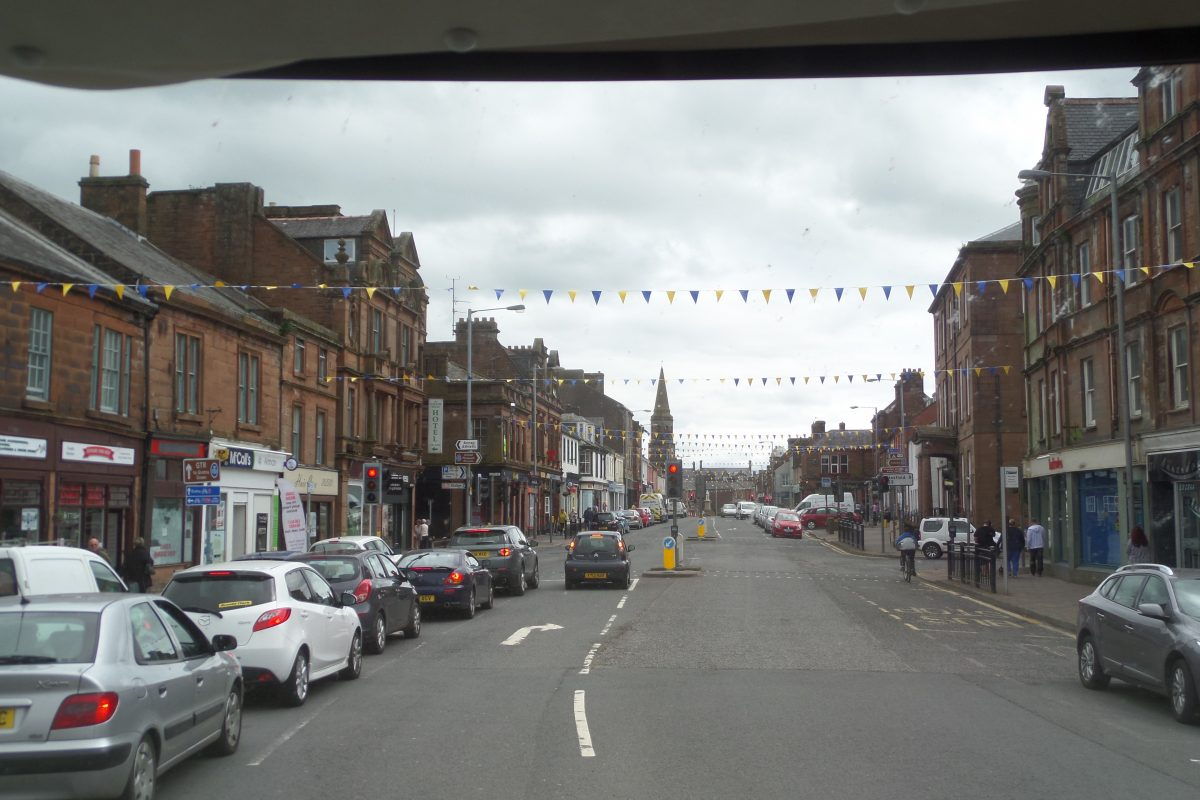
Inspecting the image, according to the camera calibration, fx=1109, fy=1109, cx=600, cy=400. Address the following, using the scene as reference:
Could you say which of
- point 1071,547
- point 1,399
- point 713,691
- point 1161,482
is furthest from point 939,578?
point 1,399

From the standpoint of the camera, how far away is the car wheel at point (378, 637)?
52.8 ft

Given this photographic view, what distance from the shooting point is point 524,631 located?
19000 millimetres

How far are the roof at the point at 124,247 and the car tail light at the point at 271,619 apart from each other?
1529 centimetres

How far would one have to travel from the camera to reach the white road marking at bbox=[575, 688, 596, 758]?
9227mm

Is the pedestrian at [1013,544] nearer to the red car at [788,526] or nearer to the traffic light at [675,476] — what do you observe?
the traffic light at [675,476]

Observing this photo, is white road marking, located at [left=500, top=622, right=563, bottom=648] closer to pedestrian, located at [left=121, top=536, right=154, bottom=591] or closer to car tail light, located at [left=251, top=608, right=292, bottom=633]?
car tail light, located at [left=251, top=608, right=292, bottom=633]

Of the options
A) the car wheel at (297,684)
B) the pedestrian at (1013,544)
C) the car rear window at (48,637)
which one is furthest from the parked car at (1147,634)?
the pedestrian at (1013,544)

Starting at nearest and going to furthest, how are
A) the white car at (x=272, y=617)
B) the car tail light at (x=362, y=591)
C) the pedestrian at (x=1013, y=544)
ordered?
the white car at (x=272, y=617) < the car tail light at (x=362, y=591) < the pedestrian at (x=1013, y=544)

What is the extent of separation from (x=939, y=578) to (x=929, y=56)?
31.4m

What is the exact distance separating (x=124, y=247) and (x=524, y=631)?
19112mm

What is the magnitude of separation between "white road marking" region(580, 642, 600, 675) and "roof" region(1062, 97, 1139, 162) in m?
24.2

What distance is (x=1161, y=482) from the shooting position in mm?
25969

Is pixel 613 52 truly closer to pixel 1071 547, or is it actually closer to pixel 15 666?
pixel 15 666

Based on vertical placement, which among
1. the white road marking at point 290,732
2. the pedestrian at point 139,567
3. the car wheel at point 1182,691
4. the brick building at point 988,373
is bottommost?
the white road marking at point 290,732
